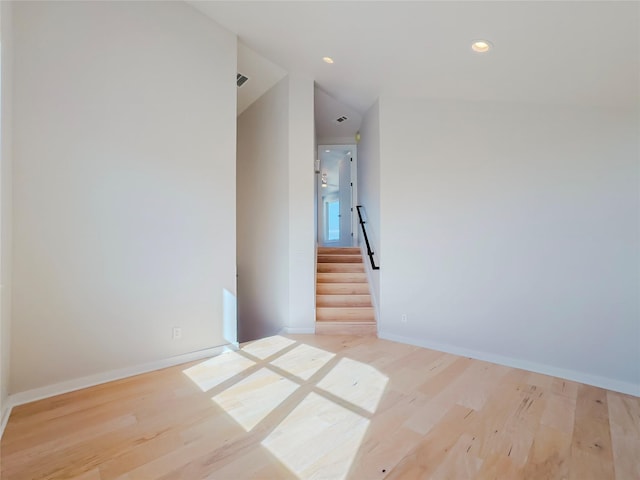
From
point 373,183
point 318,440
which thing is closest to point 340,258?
point 373,183

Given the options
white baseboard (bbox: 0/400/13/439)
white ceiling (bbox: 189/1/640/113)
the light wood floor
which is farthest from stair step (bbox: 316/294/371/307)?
white baseboard (bbox: 0/400/13/439)

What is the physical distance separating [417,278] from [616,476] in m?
2.32

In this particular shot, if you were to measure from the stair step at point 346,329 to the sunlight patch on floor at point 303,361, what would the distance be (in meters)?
0.60

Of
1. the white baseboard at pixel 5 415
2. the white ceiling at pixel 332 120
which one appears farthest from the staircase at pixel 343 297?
the white baseboard at pixel 5 415

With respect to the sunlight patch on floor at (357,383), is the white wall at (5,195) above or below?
above

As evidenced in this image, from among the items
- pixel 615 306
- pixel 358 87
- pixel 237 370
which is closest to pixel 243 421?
pixel 237 370

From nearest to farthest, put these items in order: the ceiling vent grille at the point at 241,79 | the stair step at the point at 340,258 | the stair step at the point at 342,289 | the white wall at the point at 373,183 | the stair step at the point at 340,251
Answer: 1. the white wall at the point at 373,183
2. the ceiling vent grille at the point at 241,79
3. the stair step at the point at 342,289
4. the stair step at the point at 340,258
5. the stair step at the point at 340,251

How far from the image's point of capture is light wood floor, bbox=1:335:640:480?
5.30ft

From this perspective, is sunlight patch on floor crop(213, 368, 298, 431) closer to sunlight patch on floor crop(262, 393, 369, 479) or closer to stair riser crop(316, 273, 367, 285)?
sunlight patch on floor crop(262, 393, 369, 479)

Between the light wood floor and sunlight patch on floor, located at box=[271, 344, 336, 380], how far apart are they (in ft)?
0.10

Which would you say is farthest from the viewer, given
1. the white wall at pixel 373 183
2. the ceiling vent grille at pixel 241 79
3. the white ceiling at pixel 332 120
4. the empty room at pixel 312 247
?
the white ceiling at pixel 332 120

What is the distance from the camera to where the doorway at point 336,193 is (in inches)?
273

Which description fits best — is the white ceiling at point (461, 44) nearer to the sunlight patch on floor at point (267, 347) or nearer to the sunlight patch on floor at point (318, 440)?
the sunlight patch on floor at point (318, 440)

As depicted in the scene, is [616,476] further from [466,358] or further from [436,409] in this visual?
[466,358]
